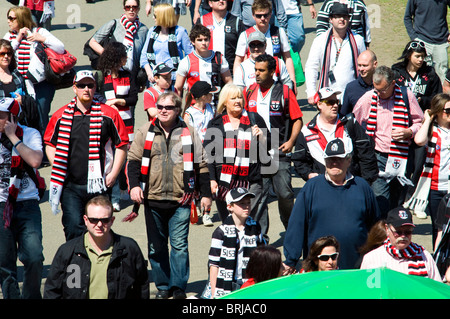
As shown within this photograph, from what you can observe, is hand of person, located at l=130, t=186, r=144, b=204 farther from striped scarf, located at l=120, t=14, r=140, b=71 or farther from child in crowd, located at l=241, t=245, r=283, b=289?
striped scarf, located at l=120, t=14, r=140, b=71

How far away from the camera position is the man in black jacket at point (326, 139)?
8.00m

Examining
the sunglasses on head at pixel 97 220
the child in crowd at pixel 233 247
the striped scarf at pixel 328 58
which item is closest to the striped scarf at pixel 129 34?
the striped scarf at pixel 328 58

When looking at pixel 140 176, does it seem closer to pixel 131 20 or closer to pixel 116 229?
pixel 116 229

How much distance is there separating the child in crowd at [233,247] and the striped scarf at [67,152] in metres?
1.45

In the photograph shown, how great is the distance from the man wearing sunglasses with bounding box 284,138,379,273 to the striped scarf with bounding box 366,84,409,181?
211 centimetres

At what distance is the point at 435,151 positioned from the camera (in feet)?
27.9

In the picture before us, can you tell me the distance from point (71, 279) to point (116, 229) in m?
3.66

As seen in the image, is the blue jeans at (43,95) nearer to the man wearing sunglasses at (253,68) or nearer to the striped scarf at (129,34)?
the striped scarf at (129,34)

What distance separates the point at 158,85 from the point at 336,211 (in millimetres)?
3820

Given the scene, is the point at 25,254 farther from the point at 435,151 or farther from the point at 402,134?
the point at 435,151

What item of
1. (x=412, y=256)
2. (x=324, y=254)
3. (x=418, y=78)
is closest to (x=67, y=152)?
(x=324, y=254)

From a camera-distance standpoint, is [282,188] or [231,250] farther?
[282,188]
